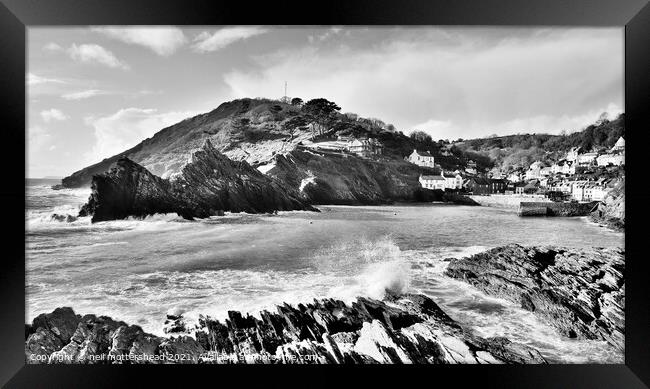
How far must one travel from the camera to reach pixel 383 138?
302cm

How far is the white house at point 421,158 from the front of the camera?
303cm

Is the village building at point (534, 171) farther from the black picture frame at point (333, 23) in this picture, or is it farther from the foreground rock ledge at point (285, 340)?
the foreground rock ledge at point (285, 340)

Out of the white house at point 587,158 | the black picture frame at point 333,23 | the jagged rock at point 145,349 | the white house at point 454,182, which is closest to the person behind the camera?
the black picture frame at point 333,23

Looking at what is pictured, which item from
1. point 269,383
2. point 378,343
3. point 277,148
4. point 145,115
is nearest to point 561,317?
point 378,343

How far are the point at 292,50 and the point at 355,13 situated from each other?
65cm

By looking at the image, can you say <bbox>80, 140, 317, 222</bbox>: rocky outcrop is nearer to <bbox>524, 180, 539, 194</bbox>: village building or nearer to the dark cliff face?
the dark cliff face

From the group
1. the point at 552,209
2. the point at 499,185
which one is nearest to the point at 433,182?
the point at 499,185

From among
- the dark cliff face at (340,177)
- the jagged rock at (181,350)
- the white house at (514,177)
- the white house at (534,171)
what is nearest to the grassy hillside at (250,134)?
the dark cliff face at (340,177)

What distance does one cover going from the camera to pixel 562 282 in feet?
8.76

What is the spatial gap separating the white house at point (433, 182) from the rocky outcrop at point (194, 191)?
3.59ft

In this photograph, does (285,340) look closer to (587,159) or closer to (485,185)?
(485,185)

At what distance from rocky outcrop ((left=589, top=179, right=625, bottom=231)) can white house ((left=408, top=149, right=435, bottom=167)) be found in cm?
144

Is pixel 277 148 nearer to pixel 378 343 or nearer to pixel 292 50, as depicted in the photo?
pixel 292 50

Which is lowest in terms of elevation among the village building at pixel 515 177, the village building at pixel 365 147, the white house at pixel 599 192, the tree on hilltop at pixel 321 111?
the white house at pixel 599 192
